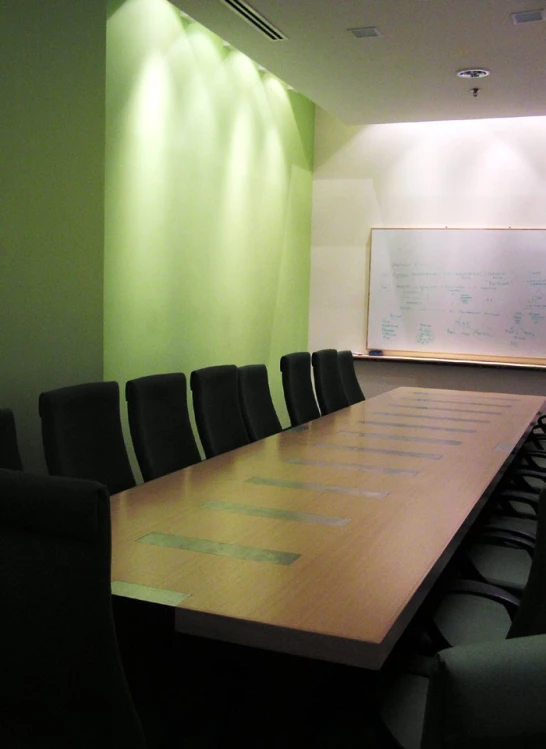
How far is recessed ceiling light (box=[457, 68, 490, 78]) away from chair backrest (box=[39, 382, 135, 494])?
4.44 metres

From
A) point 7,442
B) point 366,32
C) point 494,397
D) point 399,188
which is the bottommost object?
point 494,397

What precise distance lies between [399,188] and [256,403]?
4.86 meters

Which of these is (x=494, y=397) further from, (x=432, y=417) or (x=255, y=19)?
(x=255, y=19)

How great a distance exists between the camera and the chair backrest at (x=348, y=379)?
674 centimetres

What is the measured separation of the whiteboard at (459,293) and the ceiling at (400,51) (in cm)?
138

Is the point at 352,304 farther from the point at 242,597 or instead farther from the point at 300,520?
the point at 242,597

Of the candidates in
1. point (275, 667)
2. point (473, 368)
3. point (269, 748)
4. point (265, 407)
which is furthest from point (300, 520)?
point (473, 368)

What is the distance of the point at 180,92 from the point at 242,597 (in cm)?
512

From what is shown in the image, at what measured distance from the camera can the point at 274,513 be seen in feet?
9.40

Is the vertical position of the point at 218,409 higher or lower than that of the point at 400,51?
lower

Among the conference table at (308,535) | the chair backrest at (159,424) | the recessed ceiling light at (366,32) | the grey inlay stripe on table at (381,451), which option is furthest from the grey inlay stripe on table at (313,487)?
the recessed ceiling light at (366,32)

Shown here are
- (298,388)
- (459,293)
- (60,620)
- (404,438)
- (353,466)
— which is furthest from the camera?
(459,293)

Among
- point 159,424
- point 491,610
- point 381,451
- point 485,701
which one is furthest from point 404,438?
point 485,701

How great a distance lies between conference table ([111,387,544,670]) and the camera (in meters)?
1.92
